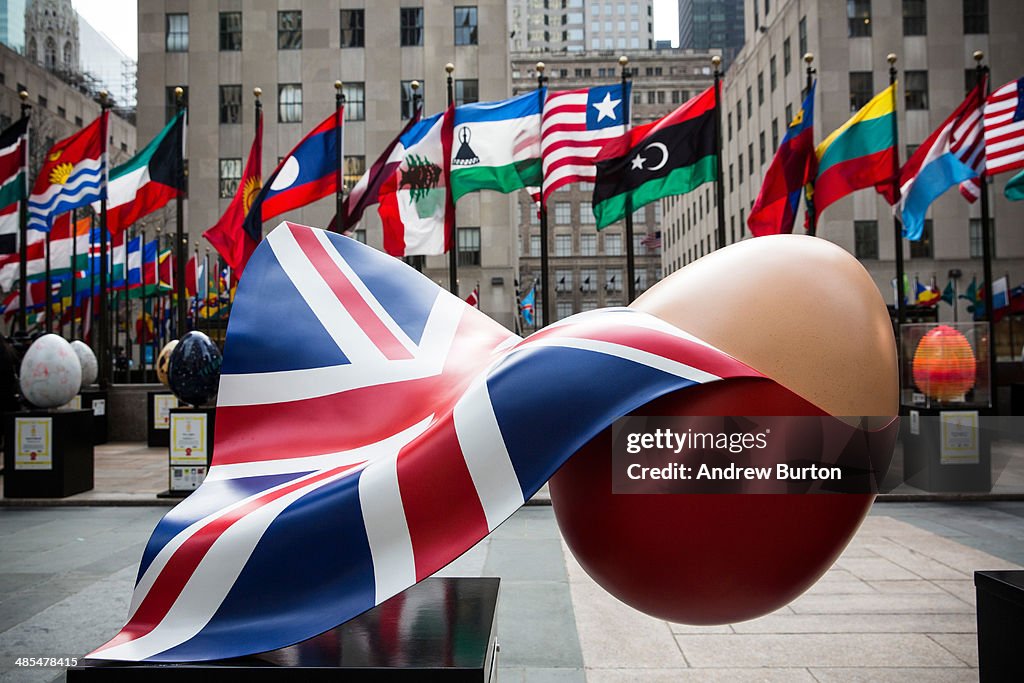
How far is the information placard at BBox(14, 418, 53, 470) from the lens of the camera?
9719 millimetres

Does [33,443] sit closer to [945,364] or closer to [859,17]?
[945,364]

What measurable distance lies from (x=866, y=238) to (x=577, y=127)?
28211 mm

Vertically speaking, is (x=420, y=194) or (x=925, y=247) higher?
(x=925, y=247)

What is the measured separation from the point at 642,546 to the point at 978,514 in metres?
8.25

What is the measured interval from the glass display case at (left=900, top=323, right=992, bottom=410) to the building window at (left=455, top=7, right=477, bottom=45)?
30659 millimetres

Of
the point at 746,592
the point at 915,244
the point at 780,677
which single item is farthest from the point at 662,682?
the point at 915,244

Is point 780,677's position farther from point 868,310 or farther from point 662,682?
point 868,310

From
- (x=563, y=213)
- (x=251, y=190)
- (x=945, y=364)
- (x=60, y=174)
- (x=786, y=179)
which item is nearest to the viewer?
(x=945, y=364)

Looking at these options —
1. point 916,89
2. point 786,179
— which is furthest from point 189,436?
point 916,89

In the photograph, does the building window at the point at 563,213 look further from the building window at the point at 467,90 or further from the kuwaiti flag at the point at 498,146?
the kuwaiti flag at the point at 498,146

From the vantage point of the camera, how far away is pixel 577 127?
11.6 meters

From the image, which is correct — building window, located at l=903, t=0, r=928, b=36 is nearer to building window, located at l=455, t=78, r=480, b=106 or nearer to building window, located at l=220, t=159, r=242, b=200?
building window, located at l=455, t=78, r=480, b=106

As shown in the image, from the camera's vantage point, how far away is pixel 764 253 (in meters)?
2.27

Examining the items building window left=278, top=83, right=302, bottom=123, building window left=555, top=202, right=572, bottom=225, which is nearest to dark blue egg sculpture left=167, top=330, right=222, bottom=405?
building window left=278, top=83, right=302, bottom=123
